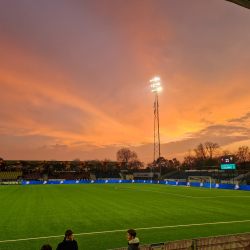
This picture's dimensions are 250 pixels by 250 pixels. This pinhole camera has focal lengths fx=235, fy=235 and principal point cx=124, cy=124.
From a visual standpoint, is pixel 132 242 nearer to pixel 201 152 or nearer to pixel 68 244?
pixel 68 244

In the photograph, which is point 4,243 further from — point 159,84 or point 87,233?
point 159,84

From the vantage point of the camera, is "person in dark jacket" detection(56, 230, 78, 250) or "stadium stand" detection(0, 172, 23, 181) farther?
"stadium stand" detection(0, 172, 23, 181)

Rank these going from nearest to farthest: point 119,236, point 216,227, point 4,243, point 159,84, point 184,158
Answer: point 4,243 < point 119,236 < point 216,227 < point 159,84 < point 184,158

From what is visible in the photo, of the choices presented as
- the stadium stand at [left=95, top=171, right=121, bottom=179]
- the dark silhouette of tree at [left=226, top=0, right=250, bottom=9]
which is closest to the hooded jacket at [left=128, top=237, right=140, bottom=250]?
the dark silhouette of tree at [left=226, top=0, right=250, bottom=9]

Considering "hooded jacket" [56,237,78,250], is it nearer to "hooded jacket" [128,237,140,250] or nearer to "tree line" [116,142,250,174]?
"hooded jacket" [128,237,140,250]

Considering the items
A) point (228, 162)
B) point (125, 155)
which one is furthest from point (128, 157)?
point (228, 162)

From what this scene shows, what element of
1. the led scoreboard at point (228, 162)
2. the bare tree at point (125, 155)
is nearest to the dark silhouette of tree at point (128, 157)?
the bare tree at point (125, 155)

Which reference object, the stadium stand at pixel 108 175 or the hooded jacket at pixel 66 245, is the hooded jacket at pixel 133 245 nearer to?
the hooded jacket at pixel 66 245

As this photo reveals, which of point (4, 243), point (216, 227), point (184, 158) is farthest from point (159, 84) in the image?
point (184, 158)

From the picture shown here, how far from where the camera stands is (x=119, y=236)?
1016 centimetres

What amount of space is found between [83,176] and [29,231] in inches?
3298

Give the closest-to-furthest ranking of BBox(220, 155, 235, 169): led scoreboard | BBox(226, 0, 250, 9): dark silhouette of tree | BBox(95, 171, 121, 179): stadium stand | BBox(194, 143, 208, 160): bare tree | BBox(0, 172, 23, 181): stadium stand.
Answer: BBox(226, 0, 250, 9): dark silhouette of tree, BBox(220, 155, 235, 169): led scoreboard, BBox(0, 172, 23, 181): stadium stand, BBox(95, 171, 121, 179): stadium stand, BBox(194, 143, 208, 160): bare tree

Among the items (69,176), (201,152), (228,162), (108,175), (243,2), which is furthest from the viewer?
(201,152)

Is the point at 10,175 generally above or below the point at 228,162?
below
